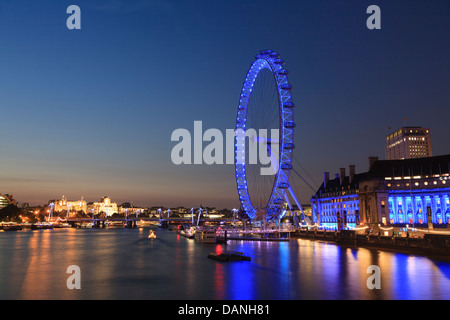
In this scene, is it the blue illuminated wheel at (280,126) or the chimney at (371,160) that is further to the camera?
the chimney at (371,160)

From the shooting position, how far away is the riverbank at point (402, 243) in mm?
46469

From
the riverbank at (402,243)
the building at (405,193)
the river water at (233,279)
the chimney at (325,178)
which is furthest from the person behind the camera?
the chimney at (325,178)

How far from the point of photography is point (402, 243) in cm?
5438

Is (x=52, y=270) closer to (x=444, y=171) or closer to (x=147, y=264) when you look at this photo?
(x=147, y=264)

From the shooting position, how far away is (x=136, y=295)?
28.0m

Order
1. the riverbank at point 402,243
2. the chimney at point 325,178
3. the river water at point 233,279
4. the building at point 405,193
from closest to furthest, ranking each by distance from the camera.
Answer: the river water at point 233,279, the riverbank at point 402,243, the building at point 405,193, the chimney at point 325,178

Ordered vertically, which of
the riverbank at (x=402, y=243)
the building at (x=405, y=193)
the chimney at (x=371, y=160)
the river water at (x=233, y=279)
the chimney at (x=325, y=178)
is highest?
the chimney at (x=371, y=160)

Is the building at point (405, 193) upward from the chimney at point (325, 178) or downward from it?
downward

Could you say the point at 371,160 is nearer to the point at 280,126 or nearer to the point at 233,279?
the point at 280,126

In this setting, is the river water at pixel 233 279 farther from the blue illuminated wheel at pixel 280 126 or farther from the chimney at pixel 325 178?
the chimney at pixel 325 178

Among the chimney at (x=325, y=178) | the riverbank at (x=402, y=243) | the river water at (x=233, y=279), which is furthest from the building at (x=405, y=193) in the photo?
the river water at (x=233, y=279)

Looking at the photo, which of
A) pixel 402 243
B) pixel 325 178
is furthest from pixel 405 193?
pixel 402 243
